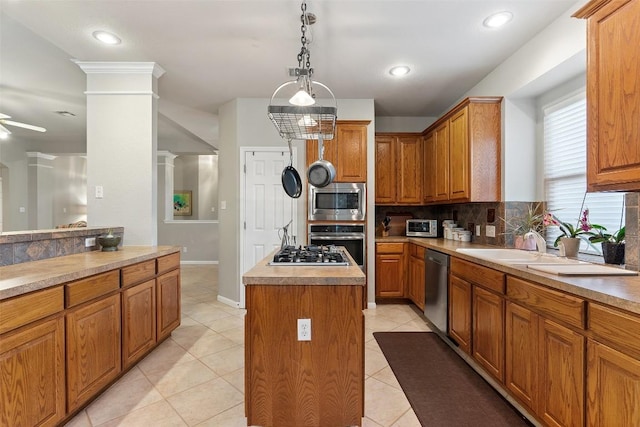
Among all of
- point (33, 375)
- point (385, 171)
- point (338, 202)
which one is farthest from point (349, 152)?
point (33, 375)

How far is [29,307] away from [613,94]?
2994mm

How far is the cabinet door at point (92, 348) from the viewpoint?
1.70 m

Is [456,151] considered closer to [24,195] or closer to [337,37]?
[337,37]

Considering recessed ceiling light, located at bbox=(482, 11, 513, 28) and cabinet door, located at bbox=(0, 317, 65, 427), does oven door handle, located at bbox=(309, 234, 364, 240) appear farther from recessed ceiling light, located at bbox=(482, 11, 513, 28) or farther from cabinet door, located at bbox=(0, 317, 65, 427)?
cabinet door, located at bbox=(0, 317, 65, 427)

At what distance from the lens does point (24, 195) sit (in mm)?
6824

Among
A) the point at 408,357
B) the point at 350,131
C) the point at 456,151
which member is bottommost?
the point at 408,357

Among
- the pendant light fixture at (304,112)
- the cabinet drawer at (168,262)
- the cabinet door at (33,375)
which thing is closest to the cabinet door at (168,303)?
the cabinet drawer at (168,262)

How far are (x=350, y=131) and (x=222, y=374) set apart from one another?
290 cm

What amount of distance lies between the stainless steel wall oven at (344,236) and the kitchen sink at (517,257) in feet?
4.42

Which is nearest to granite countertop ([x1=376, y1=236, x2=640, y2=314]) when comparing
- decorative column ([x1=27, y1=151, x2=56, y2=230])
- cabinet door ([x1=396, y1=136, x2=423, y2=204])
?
cabinet door ([x1=396, y1=136, x2=423, y2=204])

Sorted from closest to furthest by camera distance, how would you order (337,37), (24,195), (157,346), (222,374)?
(222,374) → (337,37) → (157,346) → (24,195)

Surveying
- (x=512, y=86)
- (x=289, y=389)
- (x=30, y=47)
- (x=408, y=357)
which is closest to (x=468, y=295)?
(x=408, y=357)

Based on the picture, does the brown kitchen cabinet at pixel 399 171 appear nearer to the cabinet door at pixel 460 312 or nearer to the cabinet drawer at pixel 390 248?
the cabinet drawer at pixel 390 248

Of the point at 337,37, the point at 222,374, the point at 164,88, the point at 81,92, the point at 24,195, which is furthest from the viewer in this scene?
the point at 24,195
